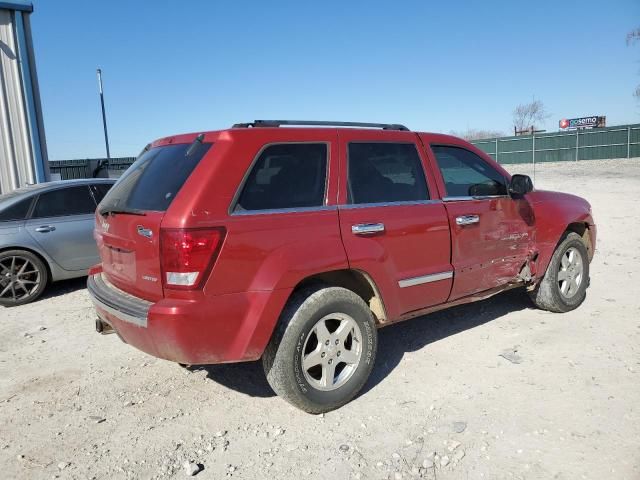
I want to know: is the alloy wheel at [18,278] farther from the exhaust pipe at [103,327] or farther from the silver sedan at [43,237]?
the exhaust pipe at [103,327]

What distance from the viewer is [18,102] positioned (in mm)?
10914

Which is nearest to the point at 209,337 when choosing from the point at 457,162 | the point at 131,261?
the point at 131,261

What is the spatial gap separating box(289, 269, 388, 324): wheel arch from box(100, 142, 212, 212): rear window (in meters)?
1.02

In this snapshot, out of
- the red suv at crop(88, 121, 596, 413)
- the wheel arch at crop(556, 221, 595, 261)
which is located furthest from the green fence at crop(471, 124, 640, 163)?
the red suv at crop(88, 121, 596, 413)

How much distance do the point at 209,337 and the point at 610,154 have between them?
1414 inches

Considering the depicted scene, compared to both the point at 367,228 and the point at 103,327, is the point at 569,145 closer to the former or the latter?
the point at 367,228

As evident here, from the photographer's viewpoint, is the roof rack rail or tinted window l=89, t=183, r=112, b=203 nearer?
the roof rack rail

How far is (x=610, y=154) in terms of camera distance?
1270 inches

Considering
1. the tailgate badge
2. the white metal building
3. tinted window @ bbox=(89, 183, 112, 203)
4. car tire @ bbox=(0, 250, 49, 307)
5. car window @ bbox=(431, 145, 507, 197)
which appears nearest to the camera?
the tailgate badge

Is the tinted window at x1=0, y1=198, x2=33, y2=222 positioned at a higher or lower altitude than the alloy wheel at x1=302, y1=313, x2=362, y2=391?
higher

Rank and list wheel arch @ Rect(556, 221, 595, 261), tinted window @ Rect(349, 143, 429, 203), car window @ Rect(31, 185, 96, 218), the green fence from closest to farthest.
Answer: tinted window @ Rect(349, 143, 429, 203) → wheel arch @ Rect(556, 221, 595, 261) → car window @ Rect(31, 185, 96, 218) → the green fence

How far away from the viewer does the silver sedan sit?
20.1ft

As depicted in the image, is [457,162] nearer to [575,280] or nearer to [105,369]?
[575,280]

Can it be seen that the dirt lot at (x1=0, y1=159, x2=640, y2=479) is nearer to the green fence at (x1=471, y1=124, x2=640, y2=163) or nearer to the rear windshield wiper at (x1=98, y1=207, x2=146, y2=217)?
the rear windshield wiper at (x1=98, y1=207, x2=146, y2=217)
